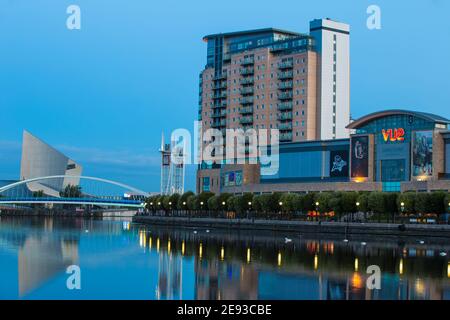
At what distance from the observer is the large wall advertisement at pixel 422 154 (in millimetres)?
91438

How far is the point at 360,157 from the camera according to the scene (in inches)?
3912

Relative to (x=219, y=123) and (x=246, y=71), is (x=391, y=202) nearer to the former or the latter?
(x=246, y=71)

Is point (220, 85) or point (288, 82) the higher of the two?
point (220, 85)

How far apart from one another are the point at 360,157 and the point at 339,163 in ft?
13.6

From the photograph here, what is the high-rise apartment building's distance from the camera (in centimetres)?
12838

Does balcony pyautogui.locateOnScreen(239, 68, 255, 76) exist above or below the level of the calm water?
above

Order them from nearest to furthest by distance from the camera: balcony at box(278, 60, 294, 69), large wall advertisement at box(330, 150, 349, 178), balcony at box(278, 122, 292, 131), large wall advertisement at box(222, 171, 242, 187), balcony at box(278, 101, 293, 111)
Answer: large wall advertisement at box(330, 150, 349, 178)
large wall advertisement at box(222, 171, 242, 187)
balcony at box(278, 60, 294, 69)
balcony at box(278, 122, 292, 131)
balcony at box(278, 101, 293, 111)

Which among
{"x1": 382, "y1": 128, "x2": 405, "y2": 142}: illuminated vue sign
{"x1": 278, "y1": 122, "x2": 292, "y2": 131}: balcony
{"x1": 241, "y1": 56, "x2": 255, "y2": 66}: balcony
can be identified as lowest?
{"x1": 382, "y1": 128, "x2": 405, "y2": 142}: illuminated vue sign

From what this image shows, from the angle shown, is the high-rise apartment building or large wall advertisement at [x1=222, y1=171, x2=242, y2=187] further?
the high-rise apartment building

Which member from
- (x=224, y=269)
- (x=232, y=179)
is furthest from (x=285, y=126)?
(x=224, y=269)

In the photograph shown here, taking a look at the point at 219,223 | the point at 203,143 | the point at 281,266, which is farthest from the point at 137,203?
the point at 281,266

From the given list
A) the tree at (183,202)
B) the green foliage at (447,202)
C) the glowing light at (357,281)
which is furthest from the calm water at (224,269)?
the tree at (183,202)
